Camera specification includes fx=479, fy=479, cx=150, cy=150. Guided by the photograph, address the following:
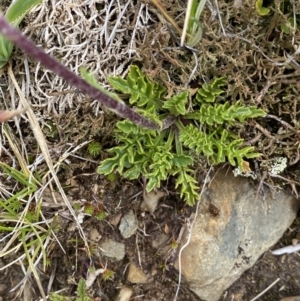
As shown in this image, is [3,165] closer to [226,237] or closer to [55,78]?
[55,78]

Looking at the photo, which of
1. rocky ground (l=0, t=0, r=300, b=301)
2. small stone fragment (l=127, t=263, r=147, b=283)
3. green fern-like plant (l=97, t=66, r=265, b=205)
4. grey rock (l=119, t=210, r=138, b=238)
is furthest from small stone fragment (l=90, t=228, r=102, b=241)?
green fern-like plant (l=97, t=66, r=265, b=205)

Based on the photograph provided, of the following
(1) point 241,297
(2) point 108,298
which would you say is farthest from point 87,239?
(1) point 241,297

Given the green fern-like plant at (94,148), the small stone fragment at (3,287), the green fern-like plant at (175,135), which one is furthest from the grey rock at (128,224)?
the small stone fragment at (3,287)

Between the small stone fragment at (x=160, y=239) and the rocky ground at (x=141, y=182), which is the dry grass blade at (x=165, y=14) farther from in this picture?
the small stone fragment at (x=160, y=239)

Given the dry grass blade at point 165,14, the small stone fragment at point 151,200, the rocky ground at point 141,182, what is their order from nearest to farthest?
the dry grass blade at point 165,14, the rocky ground at point 141,182, the small stone fragment at point 151,200

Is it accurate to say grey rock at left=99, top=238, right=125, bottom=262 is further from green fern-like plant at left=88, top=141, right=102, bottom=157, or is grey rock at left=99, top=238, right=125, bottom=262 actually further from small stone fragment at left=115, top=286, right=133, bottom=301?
green fern-like plant at left=88, top=141, right=102, bottom=157

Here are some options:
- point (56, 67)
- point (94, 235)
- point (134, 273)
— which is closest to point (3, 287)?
point (94, 235)
